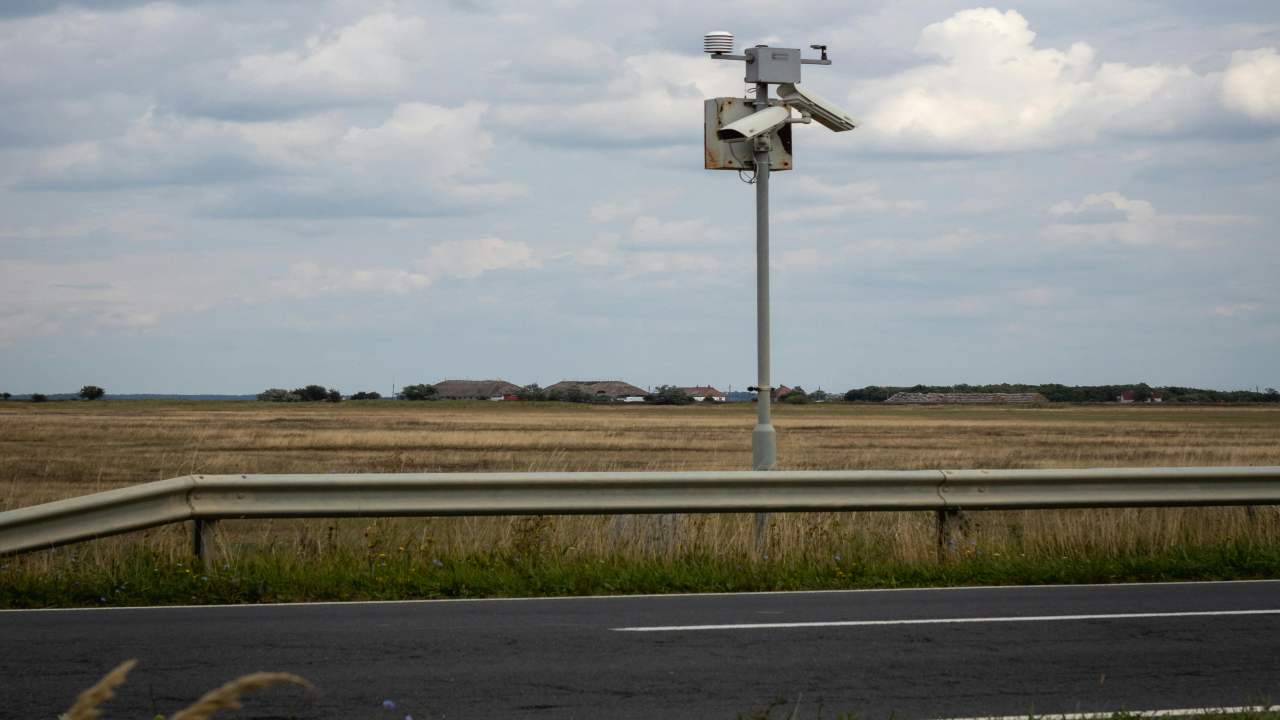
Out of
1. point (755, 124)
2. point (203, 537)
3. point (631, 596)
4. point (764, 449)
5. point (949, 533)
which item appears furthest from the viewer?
point (764, 449)

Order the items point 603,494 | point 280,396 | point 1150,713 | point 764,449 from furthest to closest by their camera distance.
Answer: point 280,396 → point 764,449 → point 603,494 → point 1150,713

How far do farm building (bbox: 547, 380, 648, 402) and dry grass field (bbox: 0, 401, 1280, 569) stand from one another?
95.4 m

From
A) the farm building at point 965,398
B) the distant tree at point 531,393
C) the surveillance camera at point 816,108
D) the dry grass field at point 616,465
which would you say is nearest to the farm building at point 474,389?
the distant tree at point 531,393

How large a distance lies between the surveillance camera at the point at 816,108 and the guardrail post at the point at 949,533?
12.2ft

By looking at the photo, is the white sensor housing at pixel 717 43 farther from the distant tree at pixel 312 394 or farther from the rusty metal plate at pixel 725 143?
the distant tree at pixel 312 394

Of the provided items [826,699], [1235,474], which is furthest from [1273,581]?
[826,699]

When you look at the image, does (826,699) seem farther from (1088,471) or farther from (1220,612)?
(1088,471)

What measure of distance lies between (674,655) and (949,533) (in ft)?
14.8

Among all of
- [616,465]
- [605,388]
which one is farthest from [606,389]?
[616,465]

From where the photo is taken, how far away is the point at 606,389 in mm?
159875

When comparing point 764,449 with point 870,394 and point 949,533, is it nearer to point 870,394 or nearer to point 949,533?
point 949,533

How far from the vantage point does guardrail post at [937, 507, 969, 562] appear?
11.2 meters

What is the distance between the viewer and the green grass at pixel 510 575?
941cm

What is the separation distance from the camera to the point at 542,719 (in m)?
6.06
